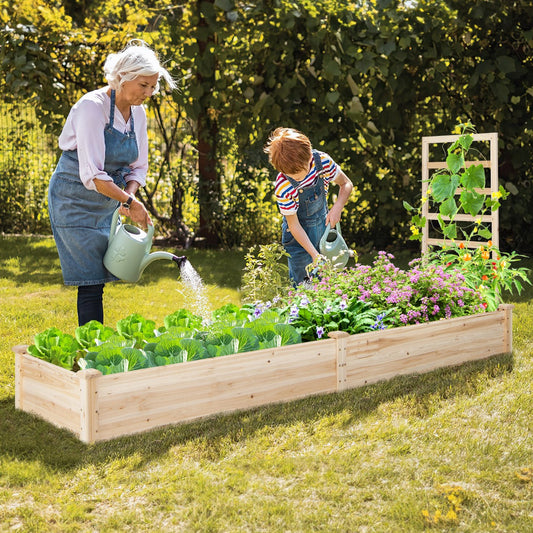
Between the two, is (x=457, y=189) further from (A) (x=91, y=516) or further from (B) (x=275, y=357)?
(A) (x=91, y=516)

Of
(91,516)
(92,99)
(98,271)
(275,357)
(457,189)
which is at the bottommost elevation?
(91,516)

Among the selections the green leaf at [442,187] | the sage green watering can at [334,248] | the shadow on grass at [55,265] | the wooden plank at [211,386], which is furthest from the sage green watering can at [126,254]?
the shadow on grass at [55,265]

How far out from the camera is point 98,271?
11.6 ft

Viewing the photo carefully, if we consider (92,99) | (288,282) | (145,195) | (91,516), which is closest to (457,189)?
(288,282)

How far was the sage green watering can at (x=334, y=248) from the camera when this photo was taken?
393cm

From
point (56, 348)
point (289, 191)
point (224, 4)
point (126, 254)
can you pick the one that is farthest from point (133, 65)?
point (224, 4)

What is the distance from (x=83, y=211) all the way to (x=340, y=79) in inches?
154

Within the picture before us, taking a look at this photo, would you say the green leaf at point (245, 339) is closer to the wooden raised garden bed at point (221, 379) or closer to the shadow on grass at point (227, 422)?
the wooden raised garden bed at point (221, 379)

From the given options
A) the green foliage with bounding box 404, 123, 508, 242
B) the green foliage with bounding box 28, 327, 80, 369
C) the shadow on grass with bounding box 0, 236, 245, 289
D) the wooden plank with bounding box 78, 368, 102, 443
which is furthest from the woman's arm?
the shadow on grass with bounding box 0, 236, 245, 289

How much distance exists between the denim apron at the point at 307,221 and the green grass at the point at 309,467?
965mm

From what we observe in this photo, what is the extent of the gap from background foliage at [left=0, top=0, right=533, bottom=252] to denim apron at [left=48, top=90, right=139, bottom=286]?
339 centimetres

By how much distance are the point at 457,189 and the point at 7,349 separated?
8.70 ft

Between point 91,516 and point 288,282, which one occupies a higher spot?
point 288,282

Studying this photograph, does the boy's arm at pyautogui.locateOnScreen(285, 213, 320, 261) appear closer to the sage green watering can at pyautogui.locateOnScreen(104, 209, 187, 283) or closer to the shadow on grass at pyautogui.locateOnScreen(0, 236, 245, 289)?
the sage green watering can at pyautogui.locateOnScreen(104, 209, 187, 283)
